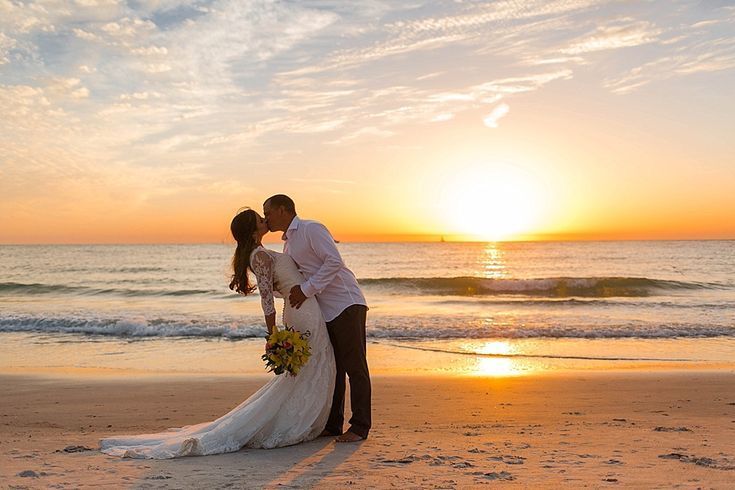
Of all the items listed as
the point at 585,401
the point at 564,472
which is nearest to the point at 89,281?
the point at 585,401

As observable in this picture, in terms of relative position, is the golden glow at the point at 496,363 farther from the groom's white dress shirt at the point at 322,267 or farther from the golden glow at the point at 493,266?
the golden glow at the point at 493,266

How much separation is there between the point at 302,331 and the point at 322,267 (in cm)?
58

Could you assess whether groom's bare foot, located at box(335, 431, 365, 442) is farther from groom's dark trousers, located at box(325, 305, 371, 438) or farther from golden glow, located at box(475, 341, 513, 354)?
golden glow, located at box(475, 341, 513, 354)

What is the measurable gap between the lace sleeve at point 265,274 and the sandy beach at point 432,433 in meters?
1.12

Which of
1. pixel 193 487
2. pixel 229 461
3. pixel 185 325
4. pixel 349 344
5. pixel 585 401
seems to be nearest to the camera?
pixel 193 487

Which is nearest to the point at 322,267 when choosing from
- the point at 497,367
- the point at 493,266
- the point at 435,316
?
the point at 497,367

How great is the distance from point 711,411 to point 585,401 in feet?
4.20

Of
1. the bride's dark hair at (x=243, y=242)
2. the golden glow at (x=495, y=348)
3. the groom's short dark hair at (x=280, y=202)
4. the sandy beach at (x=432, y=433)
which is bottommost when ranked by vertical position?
the golden glow at (x=495, y=348)

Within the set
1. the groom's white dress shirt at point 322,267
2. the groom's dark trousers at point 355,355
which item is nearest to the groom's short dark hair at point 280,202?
the groom's white dress shirt at point 322,267

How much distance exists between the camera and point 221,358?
1198 centimetres

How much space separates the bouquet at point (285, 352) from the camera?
5.26m

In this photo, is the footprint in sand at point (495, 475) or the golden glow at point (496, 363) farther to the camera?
the golden glow at point (496, 363)

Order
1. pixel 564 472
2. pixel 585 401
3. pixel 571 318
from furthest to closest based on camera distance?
pixel 571 318 < pixel 585 401 < pixel 564 472

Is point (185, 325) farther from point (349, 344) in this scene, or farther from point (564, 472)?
point (564, 472)
